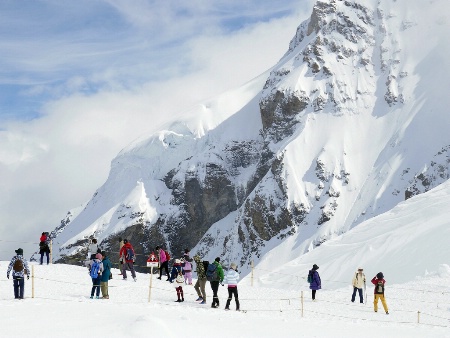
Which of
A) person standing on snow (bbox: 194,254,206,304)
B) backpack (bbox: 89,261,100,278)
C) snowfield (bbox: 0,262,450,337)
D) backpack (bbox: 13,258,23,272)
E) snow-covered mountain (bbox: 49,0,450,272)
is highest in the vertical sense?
snow-covered mountain (bbox: 49,0,450,272)

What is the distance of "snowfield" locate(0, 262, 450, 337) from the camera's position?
16.0 metres

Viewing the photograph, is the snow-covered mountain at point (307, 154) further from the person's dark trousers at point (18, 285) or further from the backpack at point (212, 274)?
the person's dark trousers at point (18, 285)

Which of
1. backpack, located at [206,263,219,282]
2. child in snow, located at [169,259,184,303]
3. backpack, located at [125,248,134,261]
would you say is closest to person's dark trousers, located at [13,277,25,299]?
child in snow, located at [169,259,184,303]

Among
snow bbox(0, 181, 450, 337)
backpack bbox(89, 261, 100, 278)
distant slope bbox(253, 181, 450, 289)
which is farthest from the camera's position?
distant slope bbox(253, 181, 450, 289)

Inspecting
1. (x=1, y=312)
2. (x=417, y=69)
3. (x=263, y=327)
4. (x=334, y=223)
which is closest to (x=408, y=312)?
(x=263, y=327)

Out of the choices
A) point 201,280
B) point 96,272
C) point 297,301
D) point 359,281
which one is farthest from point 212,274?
point 359,281

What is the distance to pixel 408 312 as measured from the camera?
81.9 feet

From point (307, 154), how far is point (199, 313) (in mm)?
135576

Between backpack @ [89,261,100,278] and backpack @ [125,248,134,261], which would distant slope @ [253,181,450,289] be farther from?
backpack @ [89,261,100,278]

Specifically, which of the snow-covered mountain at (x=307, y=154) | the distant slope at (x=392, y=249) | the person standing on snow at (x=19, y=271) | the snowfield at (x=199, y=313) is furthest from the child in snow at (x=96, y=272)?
the snow-covered mountain at (x=307, y=154)

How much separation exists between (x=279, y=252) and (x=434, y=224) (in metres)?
100

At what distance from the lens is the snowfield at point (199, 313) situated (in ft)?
52.4

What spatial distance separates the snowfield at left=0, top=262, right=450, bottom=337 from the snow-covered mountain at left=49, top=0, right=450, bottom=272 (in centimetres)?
10702

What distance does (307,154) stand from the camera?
154 m
